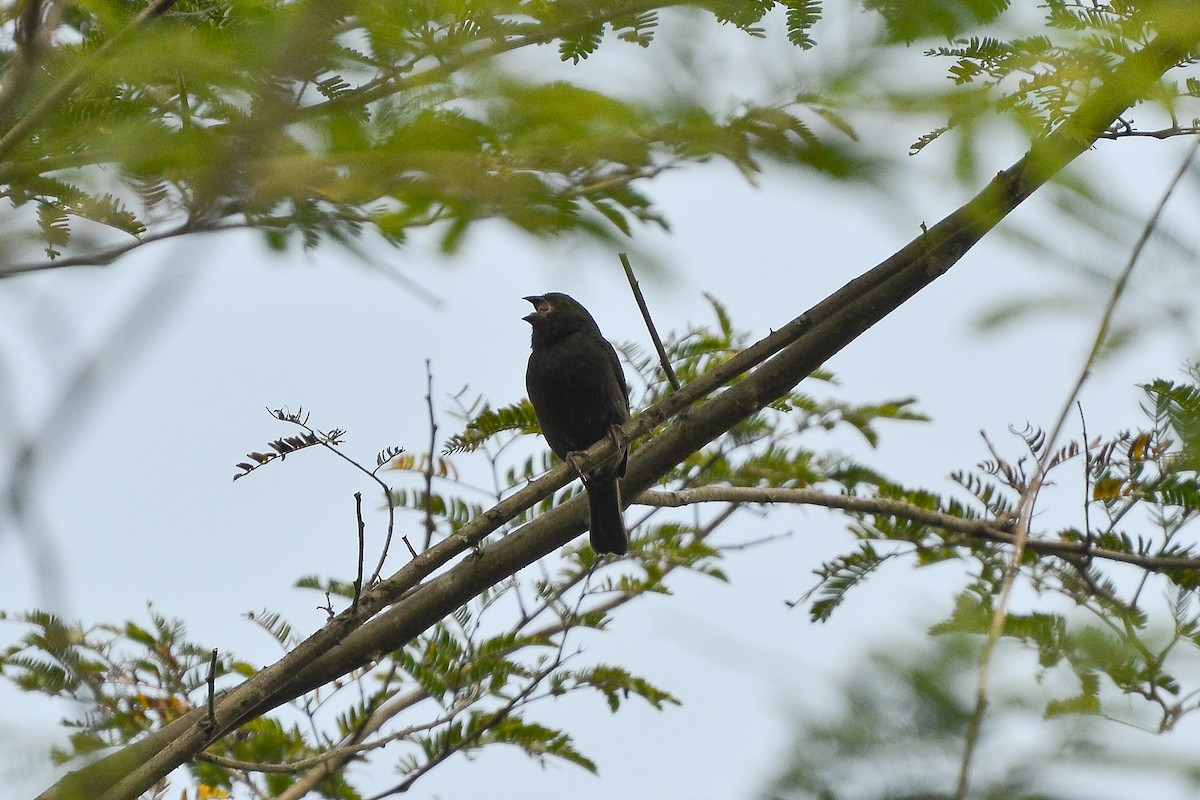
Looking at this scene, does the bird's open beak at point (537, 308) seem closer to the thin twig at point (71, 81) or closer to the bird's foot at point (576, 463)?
the bird's foot at point (576, 463)

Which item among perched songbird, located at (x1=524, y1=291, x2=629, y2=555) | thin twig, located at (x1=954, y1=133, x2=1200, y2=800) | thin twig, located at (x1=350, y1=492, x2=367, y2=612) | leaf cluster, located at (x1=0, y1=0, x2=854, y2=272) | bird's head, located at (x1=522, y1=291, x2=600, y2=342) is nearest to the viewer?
leaf cluster, located at (x1=0, y1=0, x2=854, y2=272)

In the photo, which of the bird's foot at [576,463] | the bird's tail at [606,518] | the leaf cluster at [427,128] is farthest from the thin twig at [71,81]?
the bird's tail at [606,518]

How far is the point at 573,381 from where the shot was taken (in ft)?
18.8

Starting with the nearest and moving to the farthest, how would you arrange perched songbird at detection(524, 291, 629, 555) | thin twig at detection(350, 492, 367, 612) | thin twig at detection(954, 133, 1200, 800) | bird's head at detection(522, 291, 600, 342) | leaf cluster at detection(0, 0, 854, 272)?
leaf cluster at detection(0, 0, 854, 272) < thin twig at detection(954, 133, 1200, 800) < thin twig at detection(350, 492, 367, 612) < perched songbird at detection(524, 291, 629, 555) < bird's head at detection(522, 291, 600, 342)

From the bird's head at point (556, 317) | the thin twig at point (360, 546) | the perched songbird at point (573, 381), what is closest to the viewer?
Answer: the thin twig at point (360, 546)

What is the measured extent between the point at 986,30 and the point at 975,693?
3.33ft

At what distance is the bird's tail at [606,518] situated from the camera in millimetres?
4223

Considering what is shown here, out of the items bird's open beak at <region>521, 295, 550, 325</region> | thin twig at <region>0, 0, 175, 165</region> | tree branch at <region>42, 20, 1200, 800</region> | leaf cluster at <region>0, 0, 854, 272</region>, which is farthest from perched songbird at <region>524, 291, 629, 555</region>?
leaf cluster at <region>0, 0, 854, 272</region>

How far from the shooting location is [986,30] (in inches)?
60.7

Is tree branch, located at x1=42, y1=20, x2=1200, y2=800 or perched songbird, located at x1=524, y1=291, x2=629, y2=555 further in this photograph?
perched songbird, located at x1=524, y1=291, x2=629, y2=555

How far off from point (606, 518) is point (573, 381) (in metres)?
1.17

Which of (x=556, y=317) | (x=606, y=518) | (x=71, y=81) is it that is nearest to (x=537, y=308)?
(x=556, y=317)

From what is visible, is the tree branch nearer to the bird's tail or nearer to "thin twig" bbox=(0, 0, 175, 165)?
the bird's tail

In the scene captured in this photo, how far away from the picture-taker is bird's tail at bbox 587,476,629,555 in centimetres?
422
